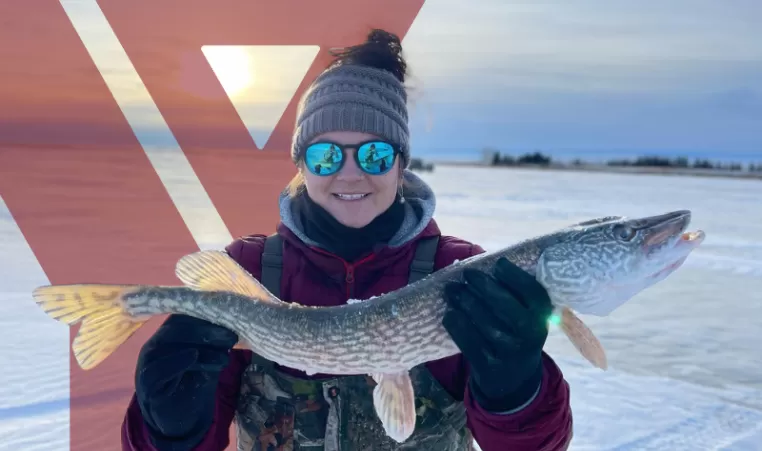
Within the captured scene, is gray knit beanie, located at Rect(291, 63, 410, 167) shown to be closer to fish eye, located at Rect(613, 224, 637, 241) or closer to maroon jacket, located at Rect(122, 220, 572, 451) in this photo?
maroon jacket, located at Rect(122, 220, 572, 451)

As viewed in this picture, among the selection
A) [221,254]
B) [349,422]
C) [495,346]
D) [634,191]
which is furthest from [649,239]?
[634,191]

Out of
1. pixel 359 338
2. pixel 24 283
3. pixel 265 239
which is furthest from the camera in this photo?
pixel 24 283

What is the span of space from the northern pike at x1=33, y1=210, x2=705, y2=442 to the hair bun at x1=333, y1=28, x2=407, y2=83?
1007 mm

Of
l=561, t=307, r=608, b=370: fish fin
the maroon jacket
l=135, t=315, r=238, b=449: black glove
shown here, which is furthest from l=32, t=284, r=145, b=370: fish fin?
l=561, t=307, r=608, b=370: fish fin

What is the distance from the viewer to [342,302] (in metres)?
2.19

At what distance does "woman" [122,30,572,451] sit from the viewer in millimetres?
1726

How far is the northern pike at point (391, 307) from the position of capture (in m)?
1.67

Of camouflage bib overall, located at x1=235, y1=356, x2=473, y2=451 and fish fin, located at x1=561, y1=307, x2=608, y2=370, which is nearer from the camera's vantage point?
fish fin, located at x1=561, y1=307, x2=608, y2=370

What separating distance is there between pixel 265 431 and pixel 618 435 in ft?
7.61

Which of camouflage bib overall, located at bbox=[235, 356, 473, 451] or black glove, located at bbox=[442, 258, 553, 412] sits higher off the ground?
black glove, located at bbox=[442, 258, 553, 412]

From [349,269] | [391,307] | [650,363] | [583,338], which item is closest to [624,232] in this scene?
[583,338]

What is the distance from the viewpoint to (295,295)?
2.17 metres

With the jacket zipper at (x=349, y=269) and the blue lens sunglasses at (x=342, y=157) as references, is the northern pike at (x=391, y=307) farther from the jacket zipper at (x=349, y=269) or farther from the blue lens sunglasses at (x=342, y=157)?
the blue lens sunglasses at (x=342, y=157)

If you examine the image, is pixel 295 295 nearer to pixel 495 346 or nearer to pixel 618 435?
pixel 495 346
